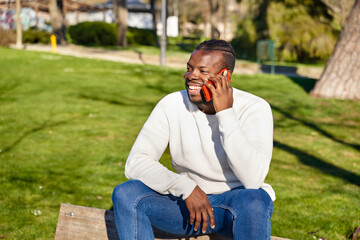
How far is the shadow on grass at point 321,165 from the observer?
20.6 feet

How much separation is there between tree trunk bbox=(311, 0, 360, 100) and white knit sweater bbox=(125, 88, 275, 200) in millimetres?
9761

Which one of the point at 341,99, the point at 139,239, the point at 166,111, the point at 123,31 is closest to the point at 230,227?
the point at 139,239

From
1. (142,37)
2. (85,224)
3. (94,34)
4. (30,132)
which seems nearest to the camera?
(85,224)

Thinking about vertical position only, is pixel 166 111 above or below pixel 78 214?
above

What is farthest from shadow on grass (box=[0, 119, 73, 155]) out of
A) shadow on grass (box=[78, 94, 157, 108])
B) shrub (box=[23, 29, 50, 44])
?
shrub (box=[23, 29, 50, 44])

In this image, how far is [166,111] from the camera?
285 centimetres

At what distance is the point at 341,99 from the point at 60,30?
20907 millimetres

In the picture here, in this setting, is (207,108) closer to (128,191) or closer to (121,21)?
(128,191)

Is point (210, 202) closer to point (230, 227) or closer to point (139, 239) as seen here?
point (230, 227)

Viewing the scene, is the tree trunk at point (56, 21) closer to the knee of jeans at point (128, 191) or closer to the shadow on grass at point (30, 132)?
the shadow on grass at point (30, 132)

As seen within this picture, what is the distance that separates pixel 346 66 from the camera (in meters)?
11.7

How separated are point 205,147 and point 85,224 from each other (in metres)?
1.07

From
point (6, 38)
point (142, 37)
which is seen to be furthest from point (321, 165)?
point (142, 37)

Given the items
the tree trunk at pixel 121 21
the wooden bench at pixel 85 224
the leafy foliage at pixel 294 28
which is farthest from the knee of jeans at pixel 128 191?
the tree trunk at pixel 121 21
